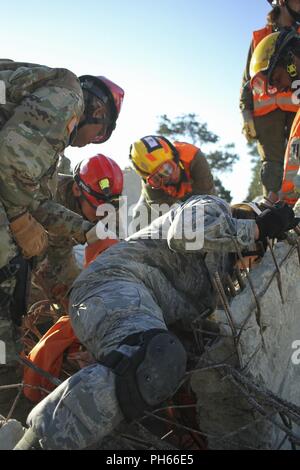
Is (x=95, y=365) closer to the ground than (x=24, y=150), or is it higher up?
closer to the ground

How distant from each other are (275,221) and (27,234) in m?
1.21

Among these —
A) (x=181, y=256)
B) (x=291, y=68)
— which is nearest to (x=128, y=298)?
(x=181, y=256)

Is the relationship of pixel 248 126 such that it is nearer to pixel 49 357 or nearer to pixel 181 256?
pixel 181 256

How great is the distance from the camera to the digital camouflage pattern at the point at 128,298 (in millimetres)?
1836

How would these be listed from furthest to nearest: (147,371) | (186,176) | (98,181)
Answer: (186,176)
(98,181)
(147,371)

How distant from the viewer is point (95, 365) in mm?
1975

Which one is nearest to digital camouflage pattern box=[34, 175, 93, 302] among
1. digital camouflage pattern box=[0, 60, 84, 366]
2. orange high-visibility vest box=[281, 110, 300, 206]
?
digital camouflage pattern box=[0, 60, 84, 366]

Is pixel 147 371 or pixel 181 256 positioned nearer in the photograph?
pixel 147 371

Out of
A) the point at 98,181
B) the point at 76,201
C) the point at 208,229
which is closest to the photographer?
the point at 208,229

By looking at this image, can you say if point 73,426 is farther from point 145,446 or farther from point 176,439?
point 176,439

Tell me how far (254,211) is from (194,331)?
946 mm

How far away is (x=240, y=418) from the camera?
7.27 feet
